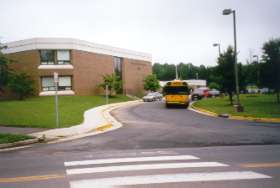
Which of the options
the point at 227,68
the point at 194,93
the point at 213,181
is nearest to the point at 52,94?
the point at 194,93

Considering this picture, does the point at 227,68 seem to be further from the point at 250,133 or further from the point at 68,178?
the point at 68,178

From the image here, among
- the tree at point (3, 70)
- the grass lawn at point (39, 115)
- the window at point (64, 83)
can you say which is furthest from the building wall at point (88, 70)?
the tree at point (3, 70)

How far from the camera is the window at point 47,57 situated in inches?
1827

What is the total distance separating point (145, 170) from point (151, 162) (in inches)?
38.3

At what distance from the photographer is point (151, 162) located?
8594 millimetres

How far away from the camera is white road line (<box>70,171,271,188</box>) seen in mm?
6504

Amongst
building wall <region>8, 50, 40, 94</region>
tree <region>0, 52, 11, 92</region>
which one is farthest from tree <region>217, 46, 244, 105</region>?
building wall <region>8, 50, 40, 94</region>

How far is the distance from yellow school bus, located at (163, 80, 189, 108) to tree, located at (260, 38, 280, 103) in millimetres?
8305

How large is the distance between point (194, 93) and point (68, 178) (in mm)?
44236

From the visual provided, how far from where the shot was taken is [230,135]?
1371 centimetres

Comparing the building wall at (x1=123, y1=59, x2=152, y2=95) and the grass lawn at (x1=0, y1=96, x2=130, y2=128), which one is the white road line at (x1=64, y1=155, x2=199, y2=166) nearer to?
the grass lawn at (x1=0, y1=96, x2=130, y2=128)

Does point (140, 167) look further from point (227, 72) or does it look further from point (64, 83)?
point (64, 83)

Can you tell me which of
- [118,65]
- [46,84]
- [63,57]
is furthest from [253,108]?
[118,65]

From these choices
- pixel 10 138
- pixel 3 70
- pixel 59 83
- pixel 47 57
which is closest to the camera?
pixel 10 138
